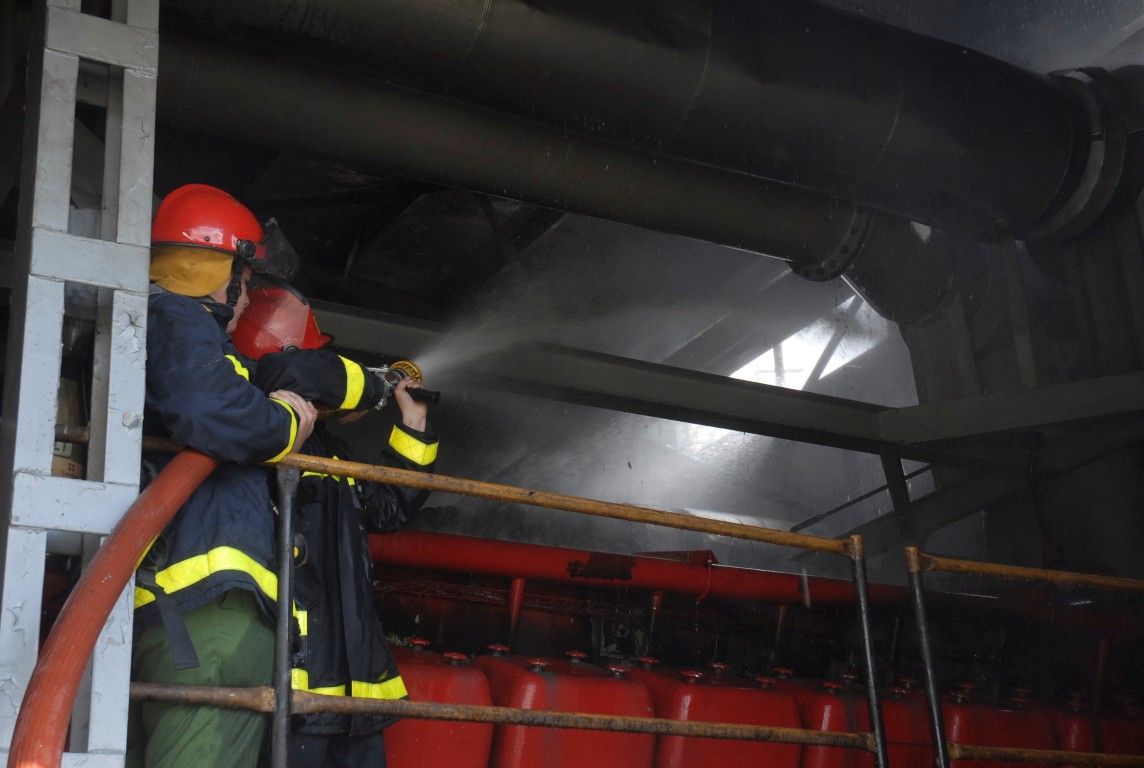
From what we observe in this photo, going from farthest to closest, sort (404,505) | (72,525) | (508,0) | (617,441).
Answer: (617,441) < (508,0) < (404,505) < (72,525)

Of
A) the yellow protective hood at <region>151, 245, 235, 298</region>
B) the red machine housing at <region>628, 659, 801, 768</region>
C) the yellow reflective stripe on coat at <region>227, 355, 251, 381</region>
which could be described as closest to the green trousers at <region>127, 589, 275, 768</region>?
the yellow reflective stripe on coat at <region>227, 355, 251, 381</region>

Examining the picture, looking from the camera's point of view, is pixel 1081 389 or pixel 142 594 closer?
pixel 142 594

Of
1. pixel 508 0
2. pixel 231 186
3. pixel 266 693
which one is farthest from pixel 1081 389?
pixel 231 186

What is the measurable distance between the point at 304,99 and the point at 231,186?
7.05 ft

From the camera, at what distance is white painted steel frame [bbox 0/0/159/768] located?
1862 millimetres

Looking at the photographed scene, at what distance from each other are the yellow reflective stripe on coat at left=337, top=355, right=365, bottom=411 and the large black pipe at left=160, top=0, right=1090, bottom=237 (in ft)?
3.40

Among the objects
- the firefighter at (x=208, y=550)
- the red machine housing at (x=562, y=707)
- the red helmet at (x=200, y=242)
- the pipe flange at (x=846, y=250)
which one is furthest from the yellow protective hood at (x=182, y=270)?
the pipe flange at (x=846, y=250)

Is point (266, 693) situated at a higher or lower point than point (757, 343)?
lower

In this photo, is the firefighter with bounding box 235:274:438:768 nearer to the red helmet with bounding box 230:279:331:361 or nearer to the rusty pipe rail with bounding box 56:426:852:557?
the rusty pipe rail with bounding box 56:426:852:557

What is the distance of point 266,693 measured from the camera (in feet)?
6.57

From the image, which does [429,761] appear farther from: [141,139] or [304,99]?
[304,99]

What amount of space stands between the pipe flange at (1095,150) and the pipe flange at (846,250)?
0.66m

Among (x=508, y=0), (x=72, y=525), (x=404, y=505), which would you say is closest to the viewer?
(x=72, y=525)

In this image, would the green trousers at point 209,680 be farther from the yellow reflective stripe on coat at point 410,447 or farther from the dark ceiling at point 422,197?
the dark ceiling at point 422,197
